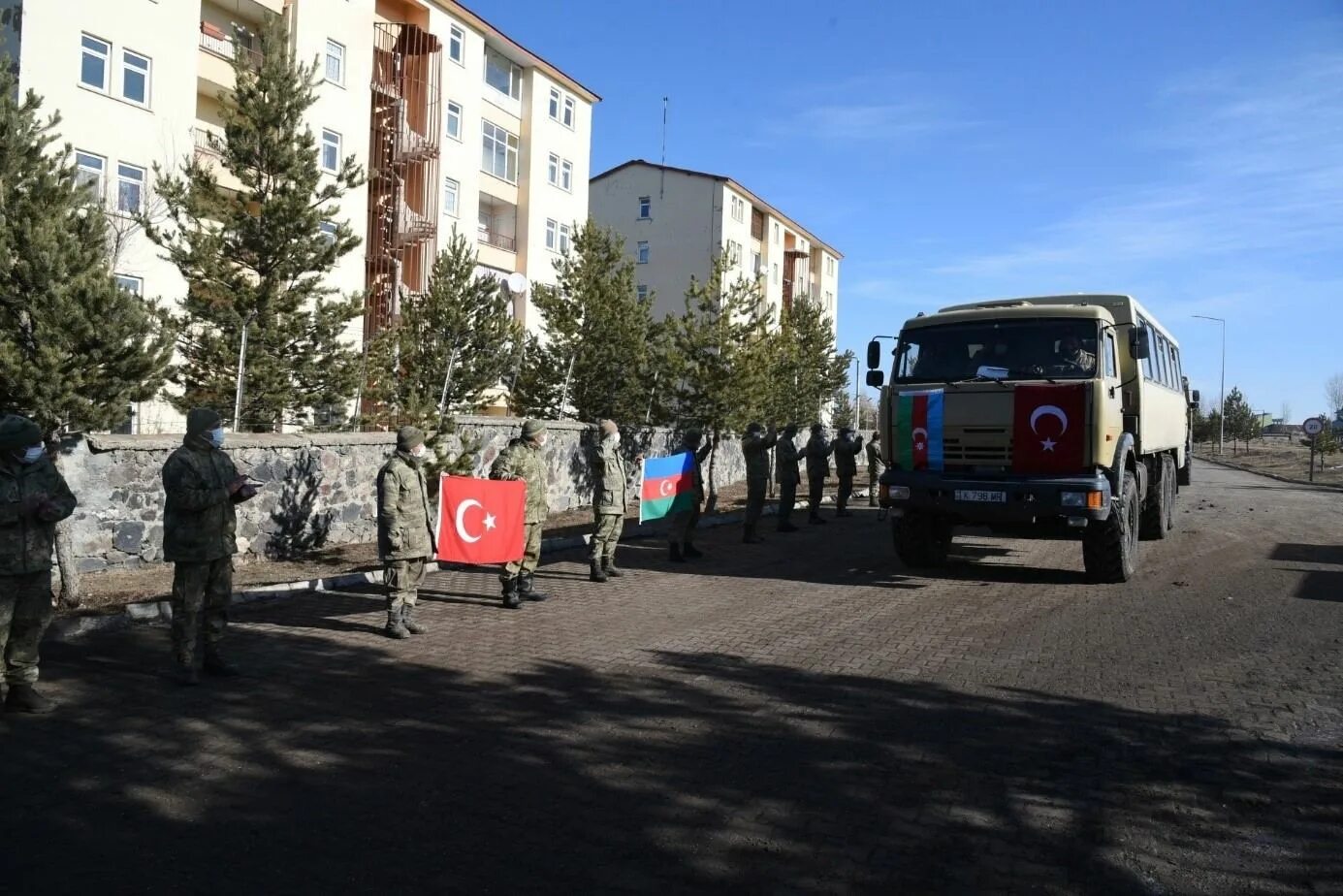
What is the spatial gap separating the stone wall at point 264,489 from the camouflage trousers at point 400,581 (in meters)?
4.41

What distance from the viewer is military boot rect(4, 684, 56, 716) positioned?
6406mm

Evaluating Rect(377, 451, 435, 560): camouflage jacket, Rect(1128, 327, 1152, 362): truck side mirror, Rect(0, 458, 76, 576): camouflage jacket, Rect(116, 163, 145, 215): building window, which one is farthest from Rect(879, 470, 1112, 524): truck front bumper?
Rect(116, 163, 145, 215): building window

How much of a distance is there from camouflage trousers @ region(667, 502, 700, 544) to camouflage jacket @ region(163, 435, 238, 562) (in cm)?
786

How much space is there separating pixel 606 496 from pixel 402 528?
3.70 metres

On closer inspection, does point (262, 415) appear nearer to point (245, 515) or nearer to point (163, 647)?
point (245, 515)

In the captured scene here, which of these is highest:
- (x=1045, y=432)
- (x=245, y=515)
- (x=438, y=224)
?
(x=438, y=224)

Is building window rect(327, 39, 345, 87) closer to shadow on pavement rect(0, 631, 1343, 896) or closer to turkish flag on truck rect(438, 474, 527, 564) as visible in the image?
turkish flag on truck rect(438, 474, 527, 564)

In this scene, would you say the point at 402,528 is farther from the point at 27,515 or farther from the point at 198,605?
the point at 27,515

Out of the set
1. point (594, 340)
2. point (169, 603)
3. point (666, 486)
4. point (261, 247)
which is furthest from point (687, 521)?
point (594, 340)

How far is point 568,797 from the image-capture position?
5102mm

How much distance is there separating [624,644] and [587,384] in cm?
1658

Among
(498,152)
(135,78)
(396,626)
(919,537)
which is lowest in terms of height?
(396,626)

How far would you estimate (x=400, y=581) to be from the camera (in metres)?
8.85

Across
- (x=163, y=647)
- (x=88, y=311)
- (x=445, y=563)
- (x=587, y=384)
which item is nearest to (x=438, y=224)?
(x=587, y=384)
